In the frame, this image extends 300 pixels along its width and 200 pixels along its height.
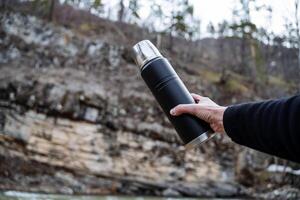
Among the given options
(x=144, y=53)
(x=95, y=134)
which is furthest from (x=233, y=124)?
(x=95, y=134)

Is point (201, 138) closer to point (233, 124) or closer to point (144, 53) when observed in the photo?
point (233, 124)

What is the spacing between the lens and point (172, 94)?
1.70 meters

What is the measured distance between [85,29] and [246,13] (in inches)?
443

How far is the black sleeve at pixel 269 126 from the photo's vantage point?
1148 mm

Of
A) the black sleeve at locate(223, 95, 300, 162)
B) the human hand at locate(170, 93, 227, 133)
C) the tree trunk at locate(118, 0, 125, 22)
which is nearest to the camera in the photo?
the black sleeve at locate(223, 95, 300, 162)

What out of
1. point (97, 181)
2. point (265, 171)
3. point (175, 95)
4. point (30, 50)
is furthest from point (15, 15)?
point (175, 95)

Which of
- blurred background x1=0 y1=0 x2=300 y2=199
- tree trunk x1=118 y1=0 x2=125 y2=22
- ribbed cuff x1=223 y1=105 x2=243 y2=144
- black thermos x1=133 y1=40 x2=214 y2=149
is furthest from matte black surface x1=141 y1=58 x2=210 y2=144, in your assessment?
tree trunk x1=118 y1=0 x2=125 y2=22

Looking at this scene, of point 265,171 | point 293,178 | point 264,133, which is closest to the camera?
point 264,133

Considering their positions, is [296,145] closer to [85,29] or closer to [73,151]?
[73,151]

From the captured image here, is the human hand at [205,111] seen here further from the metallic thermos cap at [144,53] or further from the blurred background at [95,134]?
the blurred background at [95,134]

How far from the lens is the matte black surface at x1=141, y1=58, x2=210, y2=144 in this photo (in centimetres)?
166

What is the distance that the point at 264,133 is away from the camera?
49.2 inches

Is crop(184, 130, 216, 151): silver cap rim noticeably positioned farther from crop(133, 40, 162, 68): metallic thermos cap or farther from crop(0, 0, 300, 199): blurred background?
crop(0, 0, 300, 199): blurred background

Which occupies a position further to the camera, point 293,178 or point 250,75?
point 250,75
